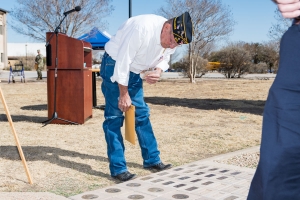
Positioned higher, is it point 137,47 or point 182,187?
point 137,47

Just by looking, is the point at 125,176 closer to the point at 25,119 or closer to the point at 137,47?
the point at 137,47

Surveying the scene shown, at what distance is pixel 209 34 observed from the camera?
90.4 feet

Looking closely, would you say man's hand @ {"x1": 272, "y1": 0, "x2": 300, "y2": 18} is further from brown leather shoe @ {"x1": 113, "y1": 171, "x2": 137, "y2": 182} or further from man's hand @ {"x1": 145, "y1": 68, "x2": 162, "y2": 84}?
brown leather shoe @ {"x1": 113, "y1": 171, "x2": 137, "y2": 182}

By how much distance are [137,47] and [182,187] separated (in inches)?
54.3

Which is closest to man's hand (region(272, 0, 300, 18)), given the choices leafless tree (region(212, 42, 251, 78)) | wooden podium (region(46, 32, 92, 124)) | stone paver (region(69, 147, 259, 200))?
stone paver (region(69, 147, 259, 200))

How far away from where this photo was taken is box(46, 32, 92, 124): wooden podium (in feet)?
24.6

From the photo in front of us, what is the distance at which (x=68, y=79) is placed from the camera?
7.60 meters

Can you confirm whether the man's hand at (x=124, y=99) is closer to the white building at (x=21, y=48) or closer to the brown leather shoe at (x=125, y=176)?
the brown leather shoe at (x=125, y=176)

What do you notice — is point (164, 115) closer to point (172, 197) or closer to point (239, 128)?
point (239, 128)

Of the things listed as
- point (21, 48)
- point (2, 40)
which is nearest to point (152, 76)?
point (2, 40)

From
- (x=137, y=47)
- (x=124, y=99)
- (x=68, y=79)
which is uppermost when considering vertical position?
(x=137, y=47)

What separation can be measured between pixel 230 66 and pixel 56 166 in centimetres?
3116

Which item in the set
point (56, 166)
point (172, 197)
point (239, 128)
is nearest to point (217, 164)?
point (172, 197)

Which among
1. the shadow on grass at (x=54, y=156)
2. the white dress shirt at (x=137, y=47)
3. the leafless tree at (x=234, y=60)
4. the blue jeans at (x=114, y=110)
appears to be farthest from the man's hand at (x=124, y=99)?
the leafless tree at (x=234, y=60)
